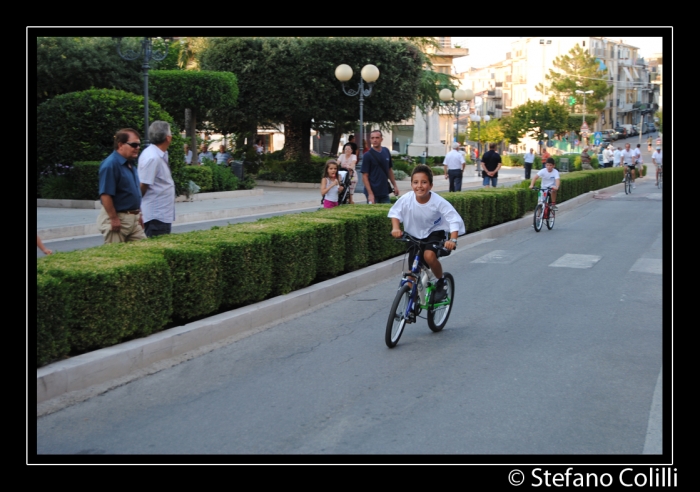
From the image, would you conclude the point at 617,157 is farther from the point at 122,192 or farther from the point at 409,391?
the point at 409,391

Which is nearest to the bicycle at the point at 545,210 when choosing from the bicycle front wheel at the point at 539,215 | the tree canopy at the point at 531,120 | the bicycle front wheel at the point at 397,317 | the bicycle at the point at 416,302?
the bicycle front wheel at the point at 539,215

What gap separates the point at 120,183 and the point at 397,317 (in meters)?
2.90

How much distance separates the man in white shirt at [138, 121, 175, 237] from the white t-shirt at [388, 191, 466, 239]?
2299 millimetres

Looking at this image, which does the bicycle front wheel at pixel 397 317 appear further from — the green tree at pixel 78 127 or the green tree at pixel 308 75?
the green tree at pixel 308 75

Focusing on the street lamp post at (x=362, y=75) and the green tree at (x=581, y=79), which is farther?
the green tree at (x=581, y=79)

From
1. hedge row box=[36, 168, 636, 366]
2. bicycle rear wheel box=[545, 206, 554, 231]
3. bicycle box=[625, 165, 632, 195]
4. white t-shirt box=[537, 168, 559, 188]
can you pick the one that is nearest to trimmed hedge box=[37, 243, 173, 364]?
hedge row box=[36, 168, 636, 366]

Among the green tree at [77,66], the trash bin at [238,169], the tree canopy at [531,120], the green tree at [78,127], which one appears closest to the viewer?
the green tree at [78,127]

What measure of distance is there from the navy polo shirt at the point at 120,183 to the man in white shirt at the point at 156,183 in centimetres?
17

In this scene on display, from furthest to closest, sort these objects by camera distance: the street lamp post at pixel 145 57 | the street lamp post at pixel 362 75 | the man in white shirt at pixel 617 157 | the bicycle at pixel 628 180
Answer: the man in white shirt at pixel 617 157 → the bicycle at pixel 628 180 → the street lamp post at pixel 362 75 → the street lamp post at pixel 145 57

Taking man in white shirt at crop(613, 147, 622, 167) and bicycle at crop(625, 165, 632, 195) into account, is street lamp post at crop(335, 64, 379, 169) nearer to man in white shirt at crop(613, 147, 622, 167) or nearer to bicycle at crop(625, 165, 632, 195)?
bicycle at crop(625, 165, 632, 195)

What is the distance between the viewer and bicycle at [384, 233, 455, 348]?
7531 millimetres

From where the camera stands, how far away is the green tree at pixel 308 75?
114 ft
